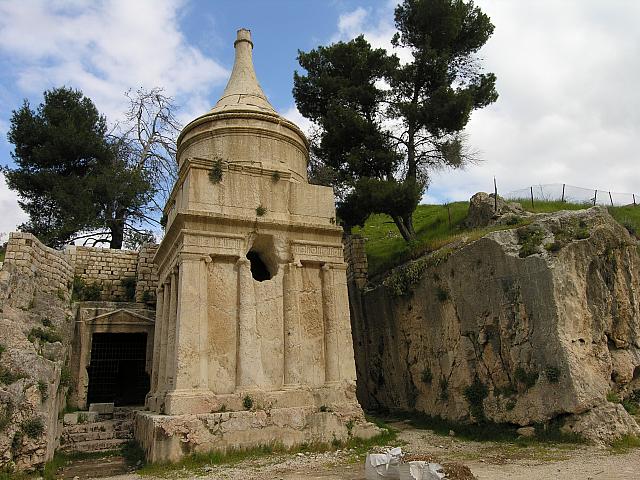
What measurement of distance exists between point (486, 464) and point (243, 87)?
11.0 m

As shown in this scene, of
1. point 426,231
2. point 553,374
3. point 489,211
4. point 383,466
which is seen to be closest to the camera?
point 383,466

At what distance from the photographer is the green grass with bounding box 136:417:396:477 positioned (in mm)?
8680

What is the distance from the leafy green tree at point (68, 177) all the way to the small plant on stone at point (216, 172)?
1177cm

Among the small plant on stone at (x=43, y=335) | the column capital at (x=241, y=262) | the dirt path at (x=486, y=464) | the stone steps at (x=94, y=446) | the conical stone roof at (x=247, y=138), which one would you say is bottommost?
the dirt path at (x=486, y=464)

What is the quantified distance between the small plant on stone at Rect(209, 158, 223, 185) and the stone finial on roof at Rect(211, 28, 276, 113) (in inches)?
92.9

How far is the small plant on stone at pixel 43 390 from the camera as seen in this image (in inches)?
346

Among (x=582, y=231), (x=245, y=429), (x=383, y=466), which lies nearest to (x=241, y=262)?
(x=245, y=429)

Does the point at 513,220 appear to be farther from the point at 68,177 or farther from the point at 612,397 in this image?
the point at 68,177

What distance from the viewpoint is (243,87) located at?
568 inches

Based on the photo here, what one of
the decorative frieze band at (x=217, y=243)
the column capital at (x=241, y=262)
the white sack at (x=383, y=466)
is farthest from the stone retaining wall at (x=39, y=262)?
the white sack at (x=383, y=466)

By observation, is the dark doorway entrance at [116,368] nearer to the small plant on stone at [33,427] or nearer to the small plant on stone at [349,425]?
the small plant on stone at [33,427]

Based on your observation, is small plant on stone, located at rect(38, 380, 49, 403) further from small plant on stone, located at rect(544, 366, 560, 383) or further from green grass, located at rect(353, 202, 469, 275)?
green grass, located at rect(353, 202, 469, 275)

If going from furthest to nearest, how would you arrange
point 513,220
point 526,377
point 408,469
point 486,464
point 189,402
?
1. point 513,220
2. point 526,377
3. point 189,402
4. point 486,464
5. point 408,469

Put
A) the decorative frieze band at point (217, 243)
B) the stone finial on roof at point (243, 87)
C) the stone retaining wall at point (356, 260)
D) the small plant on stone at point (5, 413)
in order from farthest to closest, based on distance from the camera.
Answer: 1. the stone retaining wall at point (356, 260)
2. the stone finial on roof at point (243, 87)
3. the decorative frieze band at point (217, 243)
4. the small plant on stone at point (5, 413)
